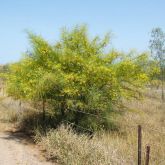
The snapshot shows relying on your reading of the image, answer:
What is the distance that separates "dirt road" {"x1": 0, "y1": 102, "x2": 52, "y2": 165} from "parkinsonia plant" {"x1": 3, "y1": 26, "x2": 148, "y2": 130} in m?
1.61

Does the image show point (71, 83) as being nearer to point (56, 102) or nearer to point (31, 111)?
point (56, 102)

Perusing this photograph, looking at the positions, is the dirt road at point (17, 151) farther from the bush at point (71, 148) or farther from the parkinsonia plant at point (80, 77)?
the parkinsonia plant at point (80, 77)

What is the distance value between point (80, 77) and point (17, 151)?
130 inches

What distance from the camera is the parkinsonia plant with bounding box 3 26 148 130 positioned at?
14310 millimetres

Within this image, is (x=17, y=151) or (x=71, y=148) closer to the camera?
(x=71, y=148)

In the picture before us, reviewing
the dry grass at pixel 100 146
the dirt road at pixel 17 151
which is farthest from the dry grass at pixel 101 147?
the dirt road at pixel 17 151

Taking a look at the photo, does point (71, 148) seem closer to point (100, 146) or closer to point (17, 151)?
point (100, 146)

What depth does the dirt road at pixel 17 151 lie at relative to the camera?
11.8 m

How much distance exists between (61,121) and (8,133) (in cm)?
258

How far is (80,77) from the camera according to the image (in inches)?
560

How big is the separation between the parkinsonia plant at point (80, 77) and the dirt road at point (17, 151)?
161cm

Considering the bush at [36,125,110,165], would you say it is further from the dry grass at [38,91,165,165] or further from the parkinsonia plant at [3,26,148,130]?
the parkinsonia plant at [3,26,148,130]

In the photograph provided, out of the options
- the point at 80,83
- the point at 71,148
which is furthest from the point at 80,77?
the point at 71,148

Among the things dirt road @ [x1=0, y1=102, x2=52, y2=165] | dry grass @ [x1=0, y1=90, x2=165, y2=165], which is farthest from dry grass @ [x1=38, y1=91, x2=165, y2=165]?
dirt road @ [x1=0, y1=102, x2=52, y2=165]
